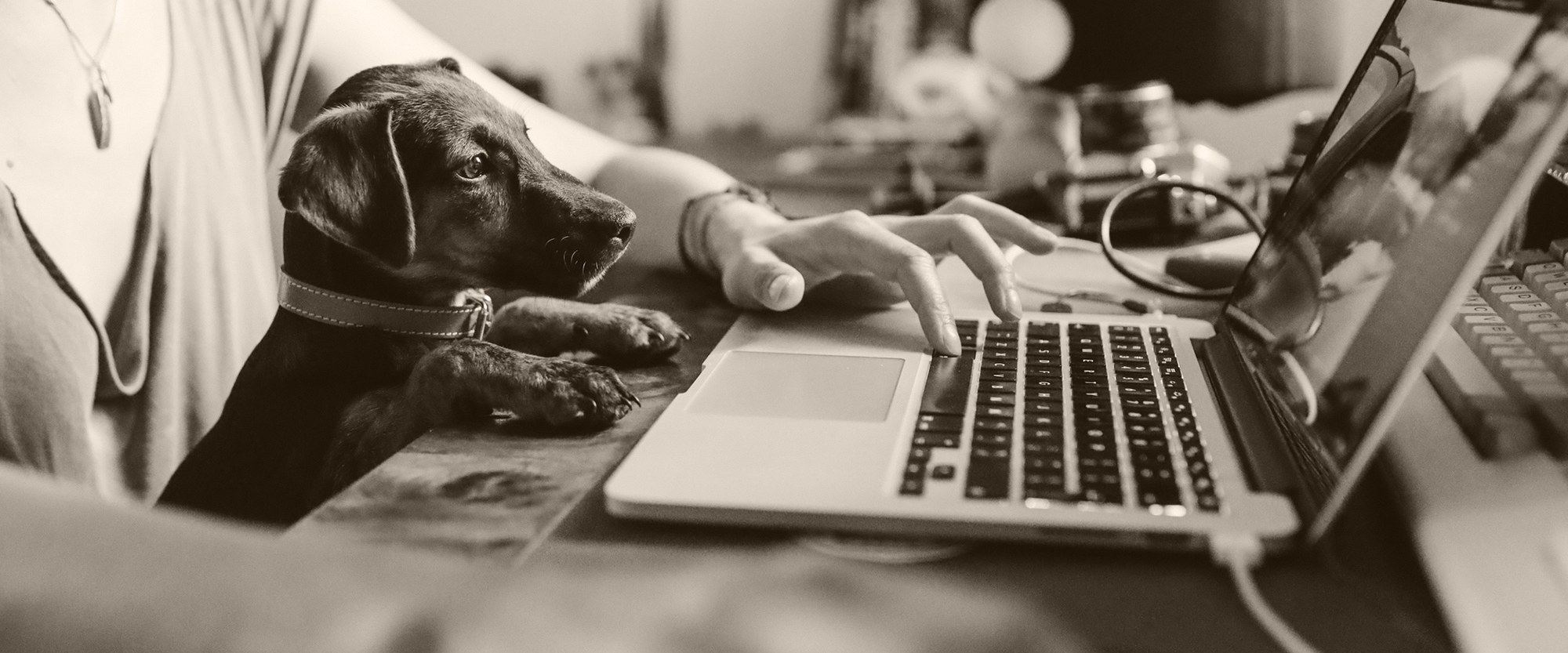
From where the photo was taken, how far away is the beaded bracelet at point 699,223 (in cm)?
105

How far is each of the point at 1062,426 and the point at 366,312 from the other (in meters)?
0.46

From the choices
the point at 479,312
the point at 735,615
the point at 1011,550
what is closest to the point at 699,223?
the point at 479,312

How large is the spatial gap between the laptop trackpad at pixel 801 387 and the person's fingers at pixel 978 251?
0.45 ft

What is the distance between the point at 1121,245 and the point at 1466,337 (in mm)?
606

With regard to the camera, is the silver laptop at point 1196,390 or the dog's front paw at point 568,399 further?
the dog's front paw at point 568,399

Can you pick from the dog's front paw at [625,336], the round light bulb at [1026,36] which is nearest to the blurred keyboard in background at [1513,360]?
the dog's front paw at [625,336]

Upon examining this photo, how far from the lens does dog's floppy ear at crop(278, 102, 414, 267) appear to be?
2.13ft

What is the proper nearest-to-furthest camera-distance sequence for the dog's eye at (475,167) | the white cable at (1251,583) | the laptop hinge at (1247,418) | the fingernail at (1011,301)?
the white cable at (1251,583) → the laptop hinge at (1247,418) → the dog's eye at (475,167) → the fingernail at (1011,301)

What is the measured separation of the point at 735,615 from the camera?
0.24 m

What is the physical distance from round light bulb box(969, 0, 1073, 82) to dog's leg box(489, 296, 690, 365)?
45.6 inches

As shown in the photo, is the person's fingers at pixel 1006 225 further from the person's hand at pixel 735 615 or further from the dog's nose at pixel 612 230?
the person's hand at pixel 735 615

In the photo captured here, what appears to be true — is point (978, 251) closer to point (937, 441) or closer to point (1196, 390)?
point (1196, 390)

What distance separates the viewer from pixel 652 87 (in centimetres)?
229

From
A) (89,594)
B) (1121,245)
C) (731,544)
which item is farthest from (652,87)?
(89,594)
